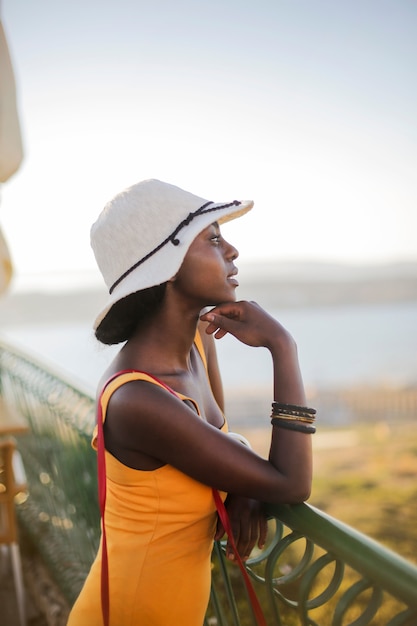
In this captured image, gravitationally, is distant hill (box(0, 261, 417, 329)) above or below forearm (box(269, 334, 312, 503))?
above

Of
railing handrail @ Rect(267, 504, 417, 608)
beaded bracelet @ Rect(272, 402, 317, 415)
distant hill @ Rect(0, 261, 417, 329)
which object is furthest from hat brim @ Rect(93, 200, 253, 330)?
distant hill @ Rect(0, 261, 417, 329)

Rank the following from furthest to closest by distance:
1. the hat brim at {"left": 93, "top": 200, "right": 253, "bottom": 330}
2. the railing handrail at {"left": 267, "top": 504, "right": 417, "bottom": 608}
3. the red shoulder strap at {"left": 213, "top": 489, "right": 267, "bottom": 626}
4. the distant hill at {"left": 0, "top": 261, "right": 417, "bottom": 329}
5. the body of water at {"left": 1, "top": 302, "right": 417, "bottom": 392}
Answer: the distant hill at {"left": 0, "top": 261, "right": 417, "bottom": 329} < the body of water at {"left": 1, "top": 302, "right": 417, "bottom": 392} < the hat brim at {"left": 93, "top": 200, "right": 253, "bottom": 330} < the red shoulder strap at {"left": 213, "top": 489, "right": 267, "bottom": 626} < the railing handrail at {"left": 267, "top": 504, "right": 417, "bottom": 608}

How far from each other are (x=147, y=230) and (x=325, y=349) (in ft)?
189

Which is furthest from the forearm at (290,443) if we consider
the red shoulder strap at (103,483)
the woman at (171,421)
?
the red shoulder strap at (103,483)

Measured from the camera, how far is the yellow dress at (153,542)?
1.50 meters

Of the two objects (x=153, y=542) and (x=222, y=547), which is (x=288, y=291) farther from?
(x=153, y=542)

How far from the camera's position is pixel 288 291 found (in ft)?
237

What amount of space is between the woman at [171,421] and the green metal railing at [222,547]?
13 centimetres

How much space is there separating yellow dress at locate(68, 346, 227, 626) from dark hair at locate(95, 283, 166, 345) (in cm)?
26

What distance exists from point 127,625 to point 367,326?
70.8 m

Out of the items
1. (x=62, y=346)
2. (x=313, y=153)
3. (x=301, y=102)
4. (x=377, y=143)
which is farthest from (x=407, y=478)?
(x=377, y=143)

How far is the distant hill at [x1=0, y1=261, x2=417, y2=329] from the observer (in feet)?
204

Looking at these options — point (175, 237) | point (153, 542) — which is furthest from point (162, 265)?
point (153, 542)

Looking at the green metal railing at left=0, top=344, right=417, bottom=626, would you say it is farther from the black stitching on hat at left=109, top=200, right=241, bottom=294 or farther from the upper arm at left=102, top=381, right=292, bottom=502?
the black stitching on hat at left=109, top=200, right=241, bottom=294
